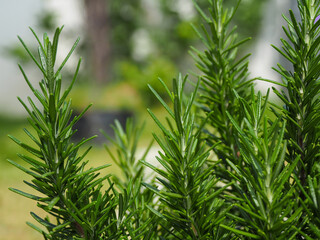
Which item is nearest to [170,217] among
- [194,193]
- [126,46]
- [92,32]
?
[194,193]

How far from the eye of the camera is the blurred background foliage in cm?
824

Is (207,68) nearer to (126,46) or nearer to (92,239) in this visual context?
(92,239)

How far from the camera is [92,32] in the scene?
8.56 meters

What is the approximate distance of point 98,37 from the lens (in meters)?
8.65

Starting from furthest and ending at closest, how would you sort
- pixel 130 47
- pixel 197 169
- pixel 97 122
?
pixel 130 47
pixel 97 122
pixel 197 169

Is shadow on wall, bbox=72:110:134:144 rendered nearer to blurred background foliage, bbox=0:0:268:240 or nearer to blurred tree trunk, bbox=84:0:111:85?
blurred background foliage, bbox=0:0:268:240

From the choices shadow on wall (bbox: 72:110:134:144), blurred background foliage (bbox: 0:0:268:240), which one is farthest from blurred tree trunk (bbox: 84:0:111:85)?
shadow on wall (bbox: 72:110:134:144)

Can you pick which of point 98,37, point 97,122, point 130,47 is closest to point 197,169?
point 97,122

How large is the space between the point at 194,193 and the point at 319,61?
212mm

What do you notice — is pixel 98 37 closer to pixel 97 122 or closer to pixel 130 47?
pixel 97 122

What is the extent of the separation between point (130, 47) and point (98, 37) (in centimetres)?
451

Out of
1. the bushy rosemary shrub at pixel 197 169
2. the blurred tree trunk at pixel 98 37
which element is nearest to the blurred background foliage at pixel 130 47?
the blurred tree trunk at pixel 98 37

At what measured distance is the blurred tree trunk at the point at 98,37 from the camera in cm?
833

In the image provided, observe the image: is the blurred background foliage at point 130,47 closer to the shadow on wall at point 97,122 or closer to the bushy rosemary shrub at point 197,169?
the shadow on wall at point 97,122
